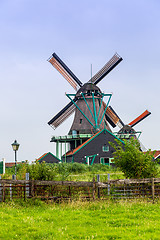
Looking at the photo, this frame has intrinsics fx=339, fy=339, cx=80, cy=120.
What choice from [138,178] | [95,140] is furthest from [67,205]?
[95,140]

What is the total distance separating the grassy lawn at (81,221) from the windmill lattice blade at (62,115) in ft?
124

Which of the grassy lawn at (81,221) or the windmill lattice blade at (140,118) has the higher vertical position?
the windmill lattice blade at (140,118)

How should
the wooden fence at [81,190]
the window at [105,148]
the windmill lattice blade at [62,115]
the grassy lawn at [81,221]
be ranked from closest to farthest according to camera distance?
the grassy lawn at [81,221]
the wooden fence at [81,190]
the window at [105,148]
the windmill lattice blade at [62,115]

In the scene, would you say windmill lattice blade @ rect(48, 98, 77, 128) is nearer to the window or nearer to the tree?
the window

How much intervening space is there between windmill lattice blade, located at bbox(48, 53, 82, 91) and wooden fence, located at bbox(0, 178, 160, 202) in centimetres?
3606

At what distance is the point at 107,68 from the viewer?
5403 cm

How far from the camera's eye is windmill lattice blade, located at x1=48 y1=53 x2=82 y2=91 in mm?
53562

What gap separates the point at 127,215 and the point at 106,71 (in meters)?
42.2

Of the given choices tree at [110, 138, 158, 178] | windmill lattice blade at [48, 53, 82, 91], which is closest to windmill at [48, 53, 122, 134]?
windmill lattice blade at [48, 53, 82, 91]

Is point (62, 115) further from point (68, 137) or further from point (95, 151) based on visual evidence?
point (95, 151)

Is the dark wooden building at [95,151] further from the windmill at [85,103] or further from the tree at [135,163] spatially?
the tree at [135,163]

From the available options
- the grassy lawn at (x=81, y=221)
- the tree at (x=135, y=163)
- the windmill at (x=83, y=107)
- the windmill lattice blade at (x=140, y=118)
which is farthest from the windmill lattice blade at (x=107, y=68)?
the grassy lawn at (x=81, y=221)

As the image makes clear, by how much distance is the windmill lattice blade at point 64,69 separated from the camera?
5356 cm

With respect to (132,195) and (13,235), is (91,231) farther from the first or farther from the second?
(132,195)
